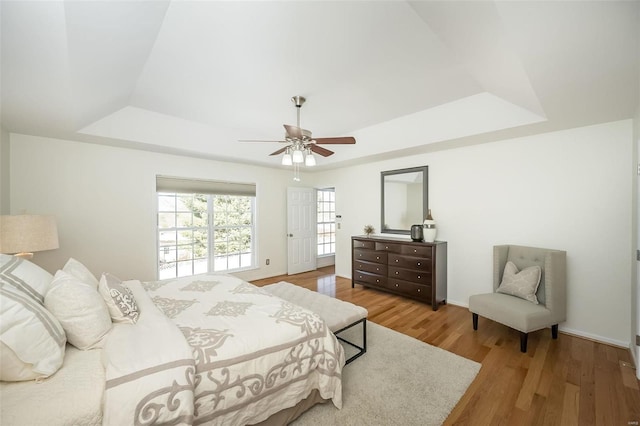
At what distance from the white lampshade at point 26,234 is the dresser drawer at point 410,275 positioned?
4105mm

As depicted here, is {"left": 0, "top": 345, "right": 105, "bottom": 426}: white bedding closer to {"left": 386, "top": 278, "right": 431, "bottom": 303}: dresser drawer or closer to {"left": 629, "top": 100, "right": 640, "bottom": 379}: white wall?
{"left": 386, "top": 278, "right": 431, "bottom": 303}: dresser drawer

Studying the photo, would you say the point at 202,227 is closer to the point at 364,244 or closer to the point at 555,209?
the point at 364,244

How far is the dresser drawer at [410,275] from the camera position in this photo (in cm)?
364

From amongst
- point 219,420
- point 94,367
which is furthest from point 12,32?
point 219,420

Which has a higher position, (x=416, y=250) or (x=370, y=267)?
(x=416, y=250)

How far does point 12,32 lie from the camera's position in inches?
53.7

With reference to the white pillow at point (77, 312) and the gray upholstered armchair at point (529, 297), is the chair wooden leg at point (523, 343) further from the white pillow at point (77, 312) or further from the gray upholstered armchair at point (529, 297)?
the white pillow at point (77, 312)

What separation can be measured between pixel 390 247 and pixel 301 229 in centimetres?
229

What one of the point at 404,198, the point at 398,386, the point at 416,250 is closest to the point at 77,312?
the point at 398,386

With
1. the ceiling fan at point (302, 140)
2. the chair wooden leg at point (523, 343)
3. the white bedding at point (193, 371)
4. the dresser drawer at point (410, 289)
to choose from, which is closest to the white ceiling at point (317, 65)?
the ceiling fan at point (302, 140)

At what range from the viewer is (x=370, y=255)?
4348mm

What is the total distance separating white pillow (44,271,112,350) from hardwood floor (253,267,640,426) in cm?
228

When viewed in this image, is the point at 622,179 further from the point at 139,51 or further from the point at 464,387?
the point at 139,51

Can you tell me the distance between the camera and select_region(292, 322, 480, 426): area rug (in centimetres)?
171
